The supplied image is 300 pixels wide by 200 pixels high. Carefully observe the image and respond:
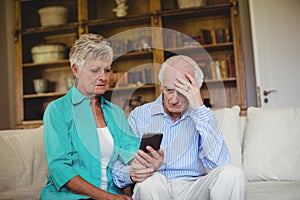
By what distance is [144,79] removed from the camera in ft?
3.23

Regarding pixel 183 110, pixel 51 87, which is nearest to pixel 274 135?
pixel 183 110

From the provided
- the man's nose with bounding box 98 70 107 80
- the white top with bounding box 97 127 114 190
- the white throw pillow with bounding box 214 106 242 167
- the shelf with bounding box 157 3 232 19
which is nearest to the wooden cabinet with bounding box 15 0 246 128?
the shelf with bounding box 157 3 232 19

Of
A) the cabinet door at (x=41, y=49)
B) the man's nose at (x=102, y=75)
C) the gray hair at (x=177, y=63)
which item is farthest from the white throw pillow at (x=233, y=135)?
the cabinet door at (x=41, y=49)

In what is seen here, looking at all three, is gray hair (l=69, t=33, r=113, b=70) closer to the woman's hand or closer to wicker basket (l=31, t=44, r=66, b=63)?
the woman's hand

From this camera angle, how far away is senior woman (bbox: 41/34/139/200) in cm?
115

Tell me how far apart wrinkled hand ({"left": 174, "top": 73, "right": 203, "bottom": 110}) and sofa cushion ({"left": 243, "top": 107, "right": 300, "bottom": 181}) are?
0.99 metres

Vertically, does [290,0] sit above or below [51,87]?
above

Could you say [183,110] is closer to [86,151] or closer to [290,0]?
[86,151]

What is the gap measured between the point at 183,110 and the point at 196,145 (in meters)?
0.24

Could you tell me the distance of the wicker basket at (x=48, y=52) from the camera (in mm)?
3557

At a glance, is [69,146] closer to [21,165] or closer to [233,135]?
[21,165]

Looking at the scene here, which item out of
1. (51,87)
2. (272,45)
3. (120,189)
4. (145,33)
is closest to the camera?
(145,33)

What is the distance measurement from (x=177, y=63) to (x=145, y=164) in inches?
12.9

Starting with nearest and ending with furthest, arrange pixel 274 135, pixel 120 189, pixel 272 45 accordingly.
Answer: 1. pixel 120 189
2. pixel 274 135
3. pixel 272 45
